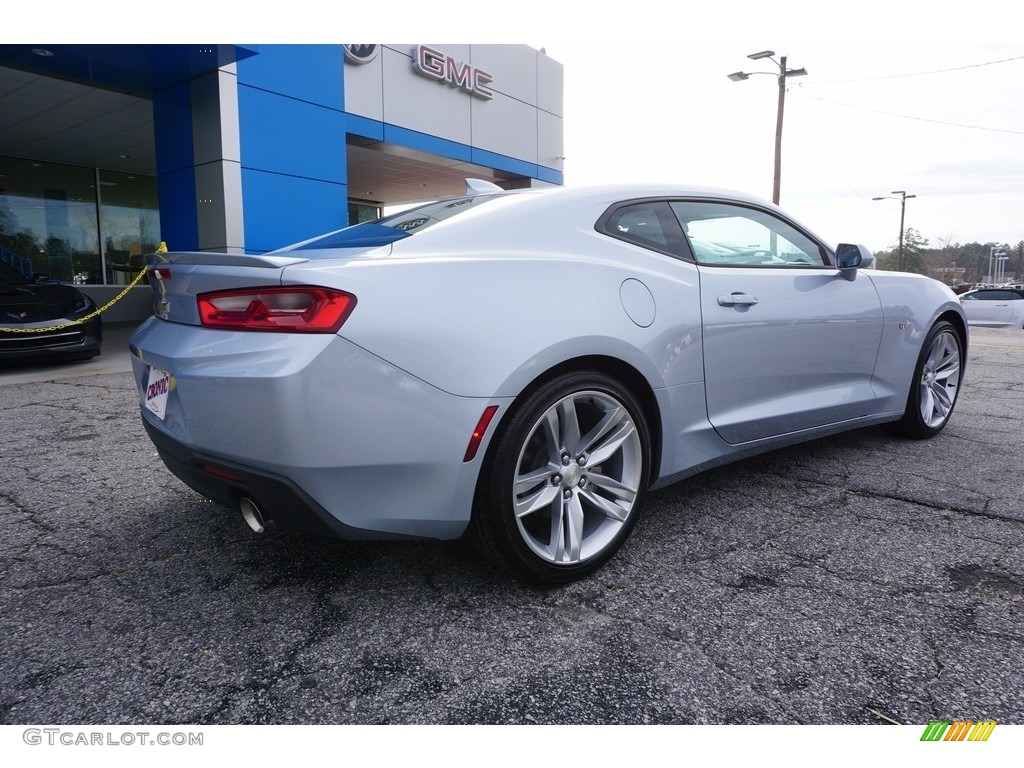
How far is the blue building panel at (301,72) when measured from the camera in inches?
361

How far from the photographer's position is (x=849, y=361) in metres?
3.36

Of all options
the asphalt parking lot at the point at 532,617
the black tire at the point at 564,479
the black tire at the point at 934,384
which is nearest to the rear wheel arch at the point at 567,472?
the black tire at the point at 564,479

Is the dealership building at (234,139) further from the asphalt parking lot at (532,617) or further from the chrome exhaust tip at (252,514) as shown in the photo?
the chrome exhaust tip at (252,514)

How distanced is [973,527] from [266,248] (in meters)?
8.64

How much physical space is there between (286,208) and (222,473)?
8391 millimetres

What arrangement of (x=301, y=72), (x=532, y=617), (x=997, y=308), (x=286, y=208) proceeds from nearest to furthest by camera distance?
1. (x=532, y=617)
2. (x=286, y=208)
3. (x=301, y=72)
4. (x=997, y=308)

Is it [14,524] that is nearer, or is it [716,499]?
[14,524]

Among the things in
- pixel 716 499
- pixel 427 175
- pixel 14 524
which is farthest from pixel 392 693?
pixel 427 175

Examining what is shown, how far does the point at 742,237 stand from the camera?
305cm

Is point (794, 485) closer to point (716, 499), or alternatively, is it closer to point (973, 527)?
point (716, 499)

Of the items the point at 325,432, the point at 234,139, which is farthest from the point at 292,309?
the point at 234,139

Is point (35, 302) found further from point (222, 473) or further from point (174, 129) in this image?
point (222, 473)

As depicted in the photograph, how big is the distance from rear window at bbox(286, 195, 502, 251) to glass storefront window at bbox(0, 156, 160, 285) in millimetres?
14363
